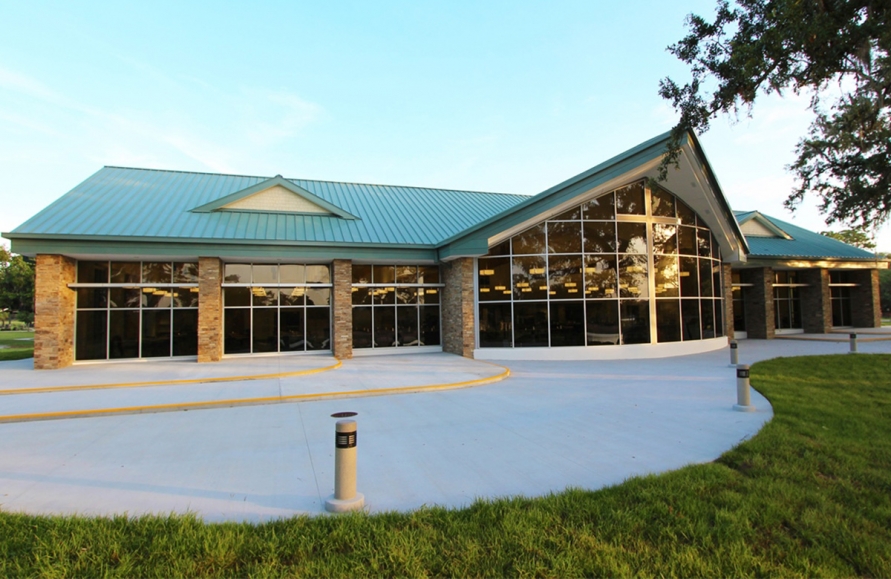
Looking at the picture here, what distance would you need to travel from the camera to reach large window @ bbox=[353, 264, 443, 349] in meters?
18.4

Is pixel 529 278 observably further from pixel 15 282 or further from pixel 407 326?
pixel 15 282

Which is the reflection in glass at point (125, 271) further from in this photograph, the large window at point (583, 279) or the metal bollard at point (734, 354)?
the metal bollard at point (734, 354)

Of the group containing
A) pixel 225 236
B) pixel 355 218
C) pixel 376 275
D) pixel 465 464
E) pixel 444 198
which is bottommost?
pixel 465 464

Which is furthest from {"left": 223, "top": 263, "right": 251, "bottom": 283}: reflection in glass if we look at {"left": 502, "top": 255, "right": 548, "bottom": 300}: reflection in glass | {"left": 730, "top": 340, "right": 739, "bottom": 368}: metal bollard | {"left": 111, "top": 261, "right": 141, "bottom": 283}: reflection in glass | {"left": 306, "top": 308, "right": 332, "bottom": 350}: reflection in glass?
{"left": 730, "top": 340, "right": 739, "bottom": 368}: metal bollard

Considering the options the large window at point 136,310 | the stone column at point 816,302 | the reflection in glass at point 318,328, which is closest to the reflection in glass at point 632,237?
the reflection in glass at point 318,328

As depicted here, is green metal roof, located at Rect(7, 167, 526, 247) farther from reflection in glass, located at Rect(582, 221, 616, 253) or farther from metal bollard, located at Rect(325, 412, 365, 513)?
metal bollard, located at Rect(325, 412, 365, 513)

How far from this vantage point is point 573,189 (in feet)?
52.6

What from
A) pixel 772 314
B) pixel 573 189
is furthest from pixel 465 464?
pixel 772 314

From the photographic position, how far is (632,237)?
17484 millimetres

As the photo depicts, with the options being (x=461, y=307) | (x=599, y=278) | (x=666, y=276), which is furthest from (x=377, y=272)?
(x=666, y=276)

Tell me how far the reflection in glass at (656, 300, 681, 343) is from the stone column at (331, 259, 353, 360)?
11.3m

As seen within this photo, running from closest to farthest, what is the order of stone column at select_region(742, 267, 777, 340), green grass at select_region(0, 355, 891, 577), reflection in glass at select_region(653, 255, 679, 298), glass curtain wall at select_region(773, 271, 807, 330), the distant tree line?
green grass at select_region(0, 355, 891, 577), reflection in glass at select_region(653, 255, 679, 298), stone column at select_region(742, 267, 777, 340), glass curtain wall at select_region(773, 271, 807, 330), the distant tree line

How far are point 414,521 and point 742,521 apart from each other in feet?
9.44

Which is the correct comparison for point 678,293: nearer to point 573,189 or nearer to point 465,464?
point 573,189
